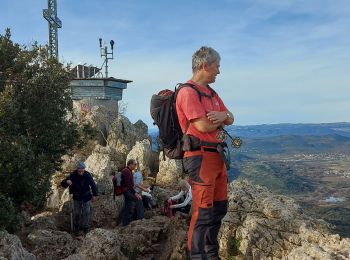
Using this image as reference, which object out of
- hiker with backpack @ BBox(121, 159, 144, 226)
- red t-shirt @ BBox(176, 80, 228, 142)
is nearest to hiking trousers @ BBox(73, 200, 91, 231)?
hiker with backpack @ BBox(121, 159, 144, 226)

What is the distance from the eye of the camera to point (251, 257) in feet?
28.4

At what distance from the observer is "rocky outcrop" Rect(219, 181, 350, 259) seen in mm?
7804

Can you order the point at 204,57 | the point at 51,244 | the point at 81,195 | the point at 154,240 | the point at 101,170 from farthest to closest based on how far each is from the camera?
the point at 101,170 → the point at 81,195 → the point at 154,240 → the point at 51,244 → the point at 204,57

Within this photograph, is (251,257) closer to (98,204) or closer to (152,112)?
(152,112)

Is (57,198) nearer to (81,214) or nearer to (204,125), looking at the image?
(81,214)

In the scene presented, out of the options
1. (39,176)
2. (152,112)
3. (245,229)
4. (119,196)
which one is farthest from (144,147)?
(152,112)

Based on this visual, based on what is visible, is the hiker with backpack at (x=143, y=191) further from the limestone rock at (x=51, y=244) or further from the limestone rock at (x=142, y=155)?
the limestone rock at (x=51, y=244)

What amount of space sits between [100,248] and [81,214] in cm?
665

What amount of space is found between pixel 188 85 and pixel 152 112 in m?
0.75

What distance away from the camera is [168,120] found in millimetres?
6793

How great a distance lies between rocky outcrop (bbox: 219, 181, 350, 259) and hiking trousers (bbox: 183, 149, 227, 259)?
1847mm

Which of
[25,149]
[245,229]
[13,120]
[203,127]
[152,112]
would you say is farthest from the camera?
[13,120]

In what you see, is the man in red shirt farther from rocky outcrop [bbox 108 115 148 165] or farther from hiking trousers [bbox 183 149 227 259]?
rocky outcrop [bbox 108 115 148 165]

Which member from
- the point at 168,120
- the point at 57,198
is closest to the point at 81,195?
the point at 57,198
